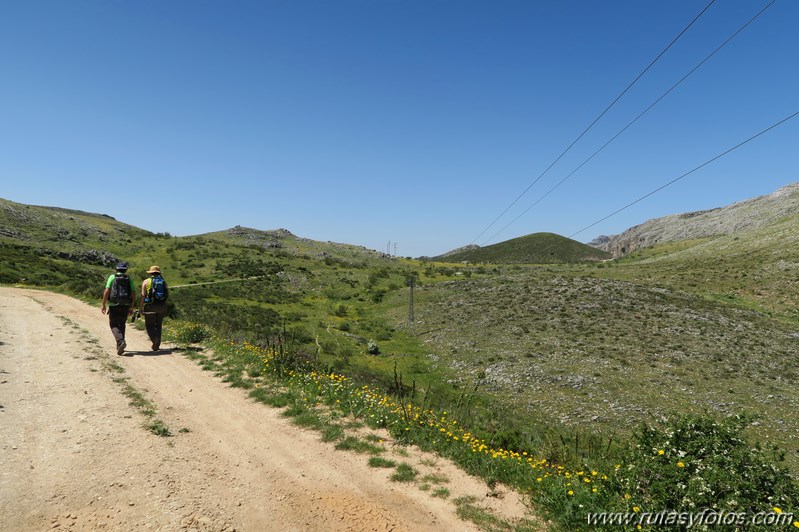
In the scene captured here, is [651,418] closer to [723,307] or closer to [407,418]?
[407,418]

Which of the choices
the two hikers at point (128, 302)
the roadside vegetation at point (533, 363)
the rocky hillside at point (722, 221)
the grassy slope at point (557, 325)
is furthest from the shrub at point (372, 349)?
the rocky hillside at point (722, 221)

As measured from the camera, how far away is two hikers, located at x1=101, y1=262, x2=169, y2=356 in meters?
14.7

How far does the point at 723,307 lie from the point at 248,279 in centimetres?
6522

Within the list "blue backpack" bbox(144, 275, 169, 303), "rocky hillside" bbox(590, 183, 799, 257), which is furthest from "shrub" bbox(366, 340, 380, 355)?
"rocky hillside" bbox(590, 183, 799, 257)

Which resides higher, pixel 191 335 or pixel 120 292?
pixel 120 292

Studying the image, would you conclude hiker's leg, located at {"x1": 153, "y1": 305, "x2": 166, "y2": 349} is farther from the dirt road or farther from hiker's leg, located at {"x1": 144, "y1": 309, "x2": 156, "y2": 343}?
the dirt road

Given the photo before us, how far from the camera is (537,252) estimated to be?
18012 cm

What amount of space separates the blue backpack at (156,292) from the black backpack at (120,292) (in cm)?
66

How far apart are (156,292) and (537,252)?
180126 mm

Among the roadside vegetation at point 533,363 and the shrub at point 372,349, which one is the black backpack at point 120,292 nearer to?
the roadside vegetation at point 533,363

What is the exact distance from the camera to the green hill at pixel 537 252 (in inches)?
6693


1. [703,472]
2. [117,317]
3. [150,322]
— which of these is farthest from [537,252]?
[703,472]

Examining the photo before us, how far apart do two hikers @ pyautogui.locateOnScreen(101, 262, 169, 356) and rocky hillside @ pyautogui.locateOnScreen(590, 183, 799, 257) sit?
363 feet

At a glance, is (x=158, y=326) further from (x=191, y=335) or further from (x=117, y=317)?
(x=191, y=335)
